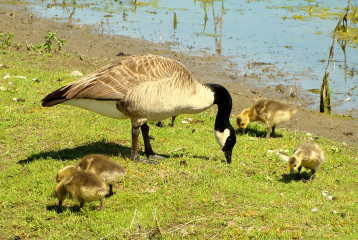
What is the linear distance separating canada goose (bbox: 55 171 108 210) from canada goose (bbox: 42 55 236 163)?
5.93ft

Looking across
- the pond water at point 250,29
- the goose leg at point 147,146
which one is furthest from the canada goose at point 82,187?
the pond water at point 250,29

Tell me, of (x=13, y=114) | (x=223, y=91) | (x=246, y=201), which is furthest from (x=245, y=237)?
(x=13, y=114)

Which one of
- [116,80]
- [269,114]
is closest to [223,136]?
[116,80]

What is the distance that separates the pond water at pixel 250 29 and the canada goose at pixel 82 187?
9.90 metres

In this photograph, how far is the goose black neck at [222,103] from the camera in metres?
8.40

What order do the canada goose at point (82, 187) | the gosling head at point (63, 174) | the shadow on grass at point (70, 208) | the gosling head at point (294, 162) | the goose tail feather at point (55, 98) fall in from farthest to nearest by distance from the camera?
the gosling head at point (294, 162), the goose tail feather at point (55, 98), the gosling head at point (63, 174), the shadow on grass at point (70, 208), the canada goose at point (82, 187)

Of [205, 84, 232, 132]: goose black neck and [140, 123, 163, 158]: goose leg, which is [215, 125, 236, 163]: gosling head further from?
[140, 123, 163, 158]: goose leg

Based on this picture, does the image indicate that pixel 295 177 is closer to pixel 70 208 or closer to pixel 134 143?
pixel 134 143

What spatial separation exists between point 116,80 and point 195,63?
9816 mm

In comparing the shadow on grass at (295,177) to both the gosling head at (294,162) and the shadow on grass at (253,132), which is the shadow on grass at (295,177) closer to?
the gosling head at (294,162)

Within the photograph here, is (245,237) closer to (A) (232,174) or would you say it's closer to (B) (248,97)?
(A) (232,174)

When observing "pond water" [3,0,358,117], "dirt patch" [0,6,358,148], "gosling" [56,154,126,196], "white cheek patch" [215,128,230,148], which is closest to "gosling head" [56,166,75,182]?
"gosling" [56,154,126,196]

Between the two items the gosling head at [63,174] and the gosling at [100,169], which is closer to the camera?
the gosling at [100,169]

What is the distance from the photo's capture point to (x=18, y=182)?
710 cm
